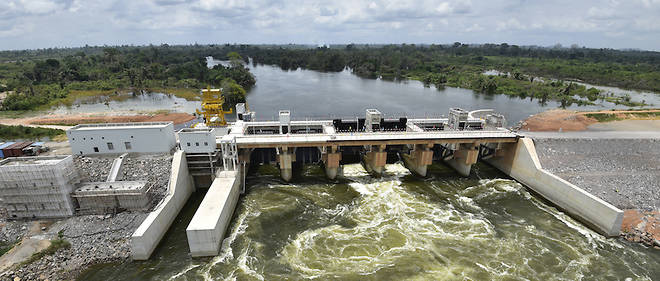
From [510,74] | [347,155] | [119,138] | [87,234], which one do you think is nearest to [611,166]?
[347,155]

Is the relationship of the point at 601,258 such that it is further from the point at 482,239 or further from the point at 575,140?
the point at 575,140

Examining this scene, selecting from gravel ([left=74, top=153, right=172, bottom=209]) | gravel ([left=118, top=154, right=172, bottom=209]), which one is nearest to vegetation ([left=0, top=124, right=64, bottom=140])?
gravel ([left=74, top=153, right=172, bottom=209])

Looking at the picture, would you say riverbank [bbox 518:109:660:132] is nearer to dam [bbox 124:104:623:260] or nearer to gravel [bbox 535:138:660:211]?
gravel [bbox 535:138:660:211]

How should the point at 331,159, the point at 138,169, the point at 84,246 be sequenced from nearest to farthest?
1. the point at 84,246
2. the point at 138,169
3. the point at 331,159

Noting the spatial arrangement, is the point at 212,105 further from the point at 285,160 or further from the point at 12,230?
the point at 12,230

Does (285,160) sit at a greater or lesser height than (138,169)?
lesser

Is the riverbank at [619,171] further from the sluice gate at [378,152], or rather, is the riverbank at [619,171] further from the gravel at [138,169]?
the gravel at [138,169]

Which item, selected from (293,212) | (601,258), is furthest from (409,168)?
(601,258)
